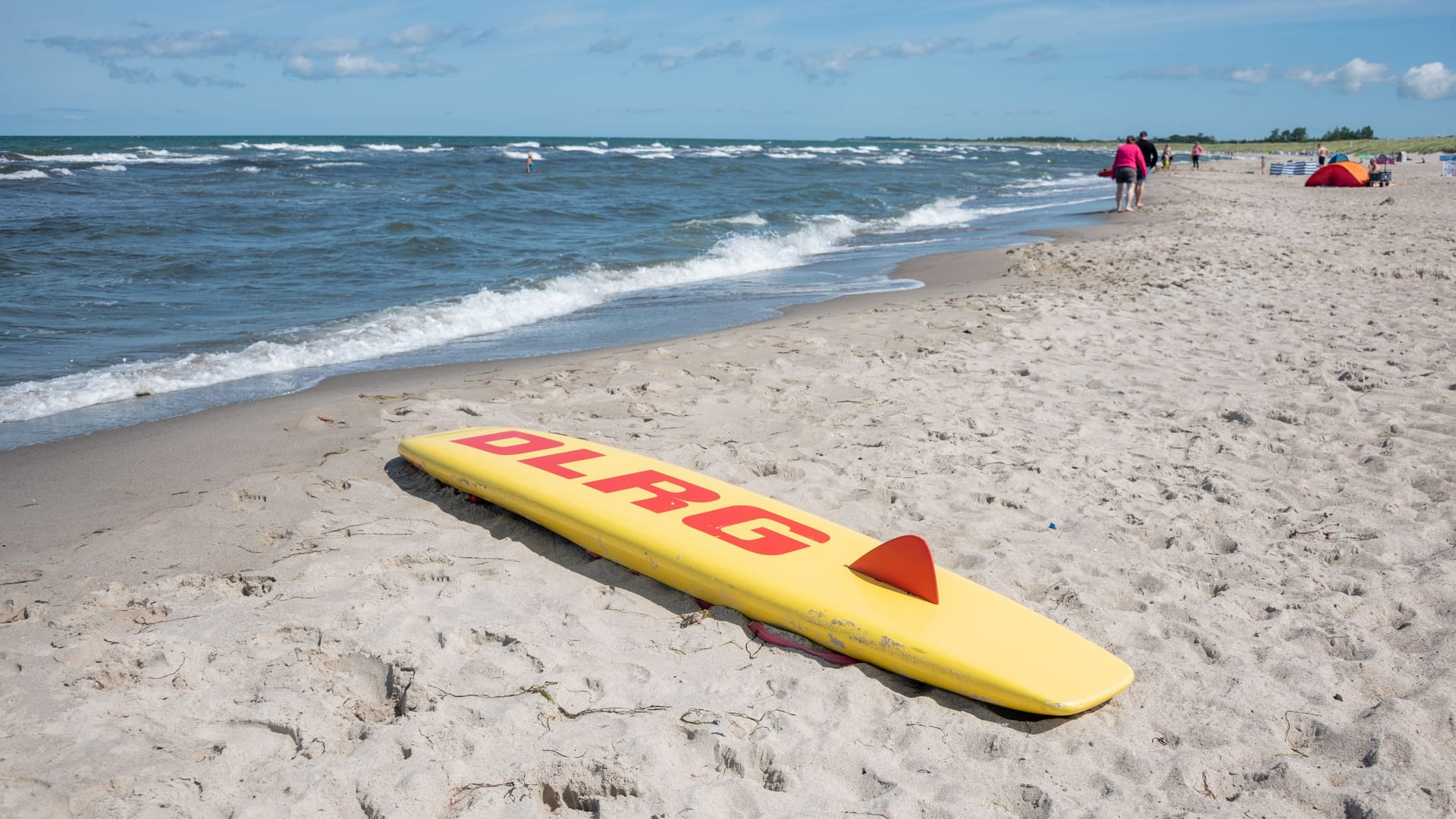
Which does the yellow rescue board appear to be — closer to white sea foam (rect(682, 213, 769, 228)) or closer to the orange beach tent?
white sea foam (rect(682, 213, 769, 228))

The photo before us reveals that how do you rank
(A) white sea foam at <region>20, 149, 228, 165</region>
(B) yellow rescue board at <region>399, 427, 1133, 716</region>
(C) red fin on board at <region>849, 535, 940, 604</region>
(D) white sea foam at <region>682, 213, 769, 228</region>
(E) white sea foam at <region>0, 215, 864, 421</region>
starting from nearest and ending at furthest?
(B) yellow rescue board at <region>399, 427, 1133, 716</region>
(C) red fin on board at <region>849, 535, 940, 604</region>
(E) white sea foam at <region>0, 215, 864, 421</region>
(D) white sea foam at <region>682, 213, 769, 228</region>
(A) white sea foam at <region>20, 149, 228, 165</region>

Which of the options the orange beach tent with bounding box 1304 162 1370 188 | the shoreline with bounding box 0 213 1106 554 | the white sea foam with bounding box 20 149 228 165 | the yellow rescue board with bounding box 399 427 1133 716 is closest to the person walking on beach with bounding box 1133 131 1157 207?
the orange beach tent with bounding box 1304 162 1370 188

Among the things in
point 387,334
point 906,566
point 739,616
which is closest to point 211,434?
point 387,334

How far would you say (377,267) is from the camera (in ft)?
35.1

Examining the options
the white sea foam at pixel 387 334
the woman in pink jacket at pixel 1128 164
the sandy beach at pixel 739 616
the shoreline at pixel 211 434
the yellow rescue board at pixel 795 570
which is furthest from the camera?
the woman in pink jacket at pixel 1128 164

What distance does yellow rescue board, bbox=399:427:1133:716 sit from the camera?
271cm

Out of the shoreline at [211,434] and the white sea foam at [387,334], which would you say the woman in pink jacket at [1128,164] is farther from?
the shoreline at [211,434]

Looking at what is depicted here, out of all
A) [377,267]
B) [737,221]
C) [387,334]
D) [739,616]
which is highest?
[737,221]

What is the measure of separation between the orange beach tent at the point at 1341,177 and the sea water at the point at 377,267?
489cm

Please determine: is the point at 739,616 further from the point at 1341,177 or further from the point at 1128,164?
the point at 1341,177

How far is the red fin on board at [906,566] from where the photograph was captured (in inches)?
117

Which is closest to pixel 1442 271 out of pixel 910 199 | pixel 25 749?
pixel 25 749

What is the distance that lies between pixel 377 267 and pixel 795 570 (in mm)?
8966

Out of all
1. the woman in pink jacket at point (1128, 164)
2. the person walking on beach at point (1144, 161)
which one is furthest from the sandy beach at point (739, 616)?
the person walking on beach at point (1144, 161)
